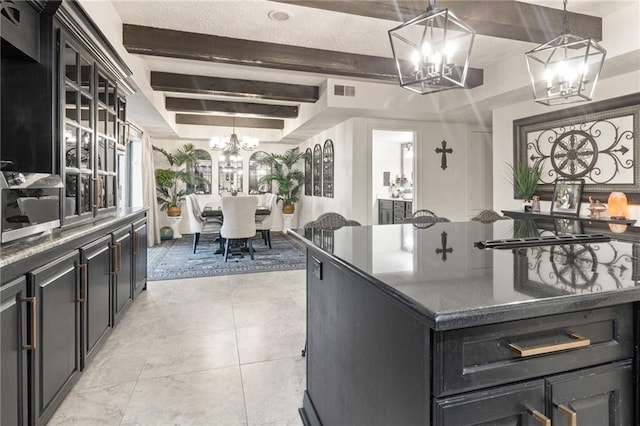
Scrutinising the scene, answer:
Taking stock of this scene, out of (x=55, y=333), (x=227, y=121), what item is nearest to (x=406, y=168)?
(x=227, y=121)

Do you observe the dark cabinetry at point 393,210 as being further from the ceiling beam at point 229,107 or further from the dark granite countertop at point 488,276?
the dark granite countertop at point 488,276

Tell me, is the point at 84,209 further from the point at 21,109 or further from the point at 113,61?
the point at 113,61

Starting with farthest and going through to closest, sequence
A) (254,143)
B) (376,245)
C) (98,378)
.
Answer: (254,143), (98,378), (376,245)

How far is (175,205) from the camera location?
803 cm

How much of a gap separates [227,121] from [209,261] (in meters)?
3.89

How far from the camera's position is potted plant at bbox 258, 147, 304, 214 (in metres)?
8.62

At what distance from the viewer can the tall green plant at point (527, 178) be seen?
429cm

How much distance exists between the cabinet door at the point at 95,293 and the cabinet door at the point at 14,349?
67 centimetres

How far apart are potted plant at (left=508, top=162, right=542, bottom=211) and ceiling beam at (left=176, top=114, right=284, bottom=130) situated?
Result: 5330 mm

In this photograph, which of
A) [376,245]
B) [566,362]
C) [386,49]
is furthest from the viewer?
[386,49]

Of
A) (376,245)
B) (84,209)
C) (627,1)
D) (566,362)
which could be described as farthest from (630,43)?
(84,209)

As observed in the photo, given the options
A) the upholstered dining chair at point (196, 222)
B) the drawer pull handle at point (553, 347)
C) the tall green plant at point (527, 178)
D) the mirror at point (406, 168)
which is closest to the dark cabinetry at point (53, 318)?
the drawer pull handle at point (553, 347)

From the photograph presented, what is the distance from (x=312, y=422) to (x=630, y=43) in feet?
11.9

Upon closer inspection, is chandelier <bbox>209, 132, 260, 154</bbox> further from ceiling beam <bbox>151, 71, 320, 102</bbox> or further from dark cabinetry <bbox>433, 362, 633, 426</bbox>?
dark cabinetry <bbox>433, 362, 633, 426</bbox>
